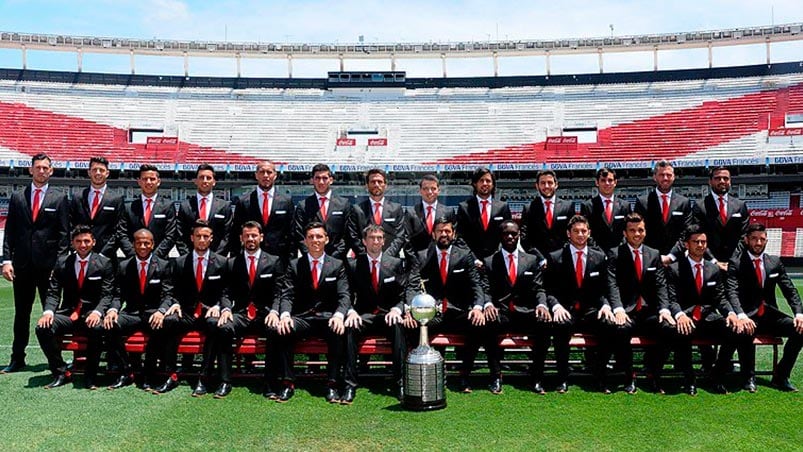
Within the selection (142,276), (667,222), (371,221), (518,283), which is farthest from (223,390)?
(667,222)

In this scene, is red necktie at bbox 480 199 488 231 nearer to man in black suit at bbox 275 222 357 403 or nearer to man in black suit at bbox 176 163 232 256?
man in black suit at bbox 275 222 357 403

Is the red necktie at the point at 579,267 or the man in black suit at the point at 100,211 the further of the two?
the man in black suit at the point at 100,211

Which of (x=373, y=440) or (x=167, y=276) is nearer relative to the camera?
(x=373, y=440)

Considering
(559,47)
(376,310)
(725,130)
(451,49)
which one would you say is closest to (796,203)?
(725,130)

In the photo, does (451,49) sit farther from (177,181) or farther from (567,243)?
(567,243)

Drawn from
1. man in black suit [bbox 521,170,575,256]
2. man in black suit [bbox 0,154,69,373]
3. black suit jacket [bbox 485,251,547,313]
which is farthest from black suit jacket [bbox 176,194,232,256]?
man in black suit [bbox 521,170,575,256]

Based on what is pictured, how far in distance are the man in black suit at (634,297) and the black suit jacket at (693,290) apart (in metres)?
0.09

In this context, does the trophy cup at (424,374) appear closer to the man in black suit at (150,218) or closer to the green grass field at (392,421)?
the green grass field at (392,421)

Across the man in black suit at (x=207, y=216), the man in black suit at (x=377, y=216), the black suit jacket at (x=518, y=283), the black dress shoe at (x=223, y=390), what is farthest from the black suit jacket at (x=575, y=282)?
the man in black suit at (x=207, y=216)

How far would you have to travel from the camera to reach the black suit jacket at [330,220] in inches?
245

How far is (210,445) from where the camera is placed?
13.2ft

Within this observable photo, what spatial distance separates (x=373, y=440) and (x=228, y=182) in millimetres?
26305

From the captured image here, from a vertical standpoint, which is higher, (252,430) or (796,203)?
(796,203)

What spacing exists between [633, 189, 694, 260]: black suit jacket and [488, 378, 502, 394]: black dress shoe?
2141 mm
